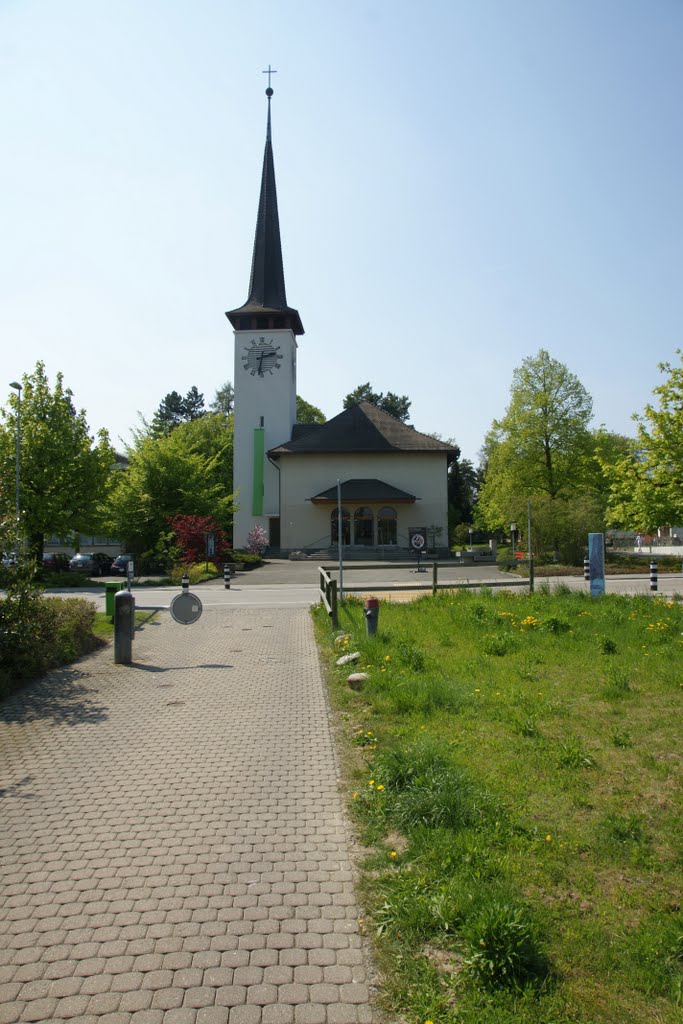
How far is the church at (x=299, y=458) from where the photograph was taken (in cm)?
4900

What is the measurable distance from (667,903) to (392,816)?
1776mm

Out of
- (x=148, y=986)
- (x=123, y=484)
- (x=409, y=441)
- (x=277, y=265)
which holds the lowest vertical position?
(x=148, y=986)

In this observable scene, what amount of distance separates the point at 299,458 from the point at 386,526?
759cm

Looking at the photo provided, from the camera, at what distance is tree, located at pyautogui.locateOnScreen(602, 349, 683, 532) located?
26984mm

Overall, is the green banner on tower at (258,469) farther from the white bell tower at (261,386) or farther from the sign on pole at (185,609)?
the sign on pole at (185,609)

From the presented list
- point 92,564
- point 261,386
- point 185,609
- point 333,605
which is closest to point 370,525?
point 261,386

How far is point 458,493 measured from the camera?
→ 74812mm

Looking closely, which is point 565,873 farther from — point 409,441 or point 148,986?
point 409,441

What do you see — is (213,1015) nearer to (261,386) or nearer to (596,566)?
(596,566)

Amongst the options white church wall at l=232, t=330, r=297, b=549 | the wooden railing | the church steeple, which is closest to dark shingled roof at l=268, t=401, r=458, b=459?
white church wall at l=232, t=330, r=297, b=549

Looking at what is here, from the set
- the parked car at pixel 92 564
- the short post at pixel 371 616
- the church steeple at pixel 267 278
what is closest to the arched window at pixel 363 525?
the church steeple at pixel 267 278

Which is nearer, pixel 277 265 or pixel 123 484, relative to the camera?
pixel 123 484

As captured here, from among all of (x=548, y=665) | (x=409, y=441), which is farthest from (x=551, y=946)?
(x=409, y=441)

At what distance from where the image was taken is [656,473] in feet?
91.2
